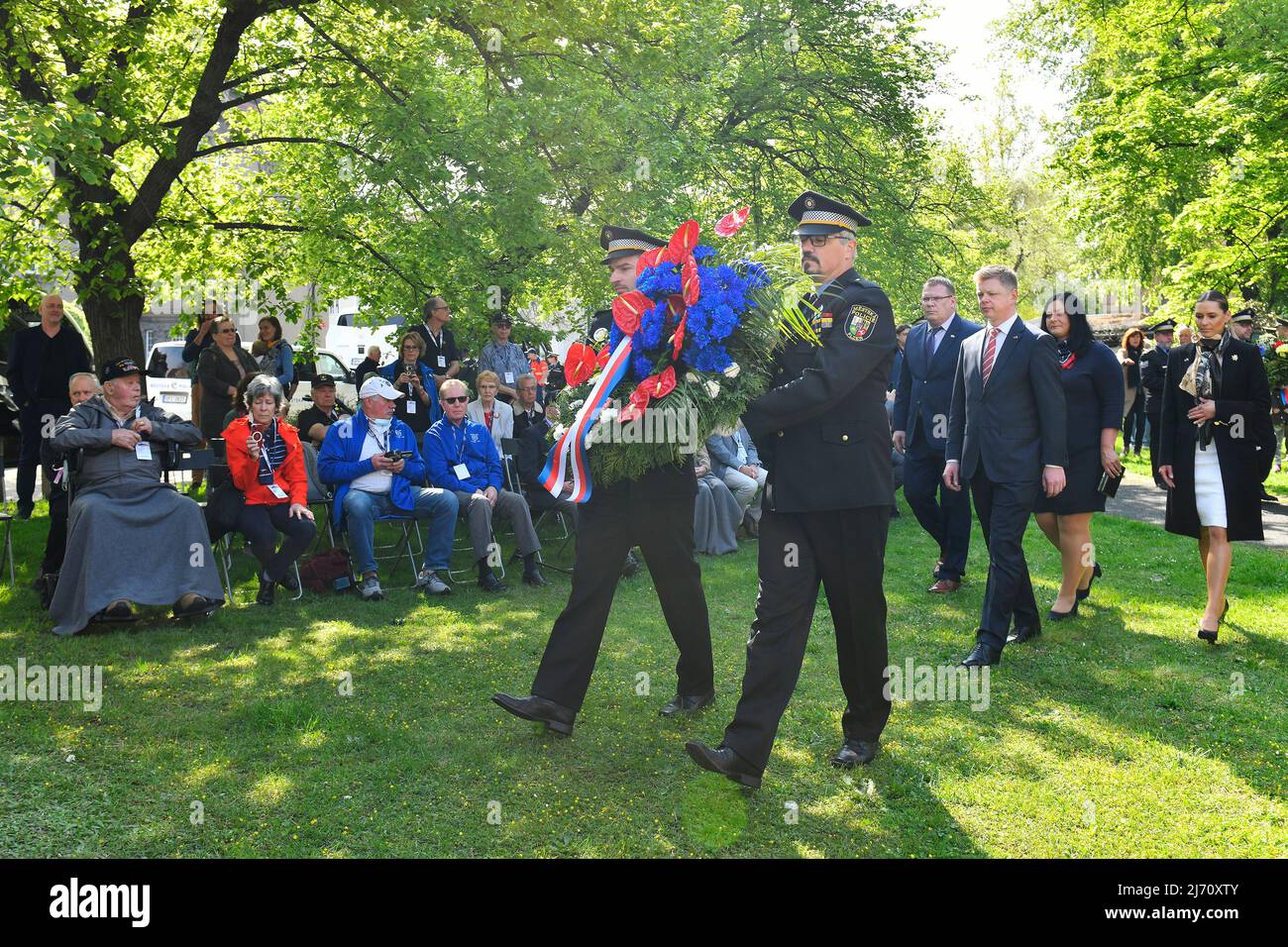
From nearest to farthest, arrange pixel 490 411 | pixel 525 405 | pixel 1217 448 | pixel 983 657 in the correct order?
pixel 983 657
pixel 1217 448
pixel 490 411
pixel 525 405

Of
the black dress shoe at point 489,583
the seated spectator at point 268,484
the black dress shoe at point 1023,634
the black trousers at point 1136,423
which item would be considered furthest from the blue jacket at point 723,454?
the black trousers at point 1136,423

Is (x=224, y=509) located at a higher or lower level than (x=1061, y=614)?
higher

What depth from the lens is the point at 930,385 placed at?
9086mm

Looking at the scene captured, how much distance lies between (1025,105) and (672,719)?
43.9 m

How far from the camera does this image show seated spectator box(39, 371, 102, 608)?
8.20 m

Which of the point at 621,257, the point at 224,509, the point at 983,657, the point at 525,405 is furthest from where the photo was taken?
the point at 525,405

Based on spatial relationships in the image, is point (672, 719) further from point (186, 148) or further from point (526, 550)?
point (186, 148)

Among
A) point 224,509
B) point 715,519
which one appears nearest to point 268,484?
point 224,509

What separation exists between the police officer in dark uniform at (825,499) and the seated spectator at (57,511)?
5756 millimetres

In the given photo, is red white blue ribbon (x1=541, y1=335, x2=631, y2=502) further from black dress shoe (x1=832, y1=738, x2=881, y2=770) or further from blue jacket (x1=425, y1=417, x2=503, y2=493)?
blue jacket (x1=425, y1=417, x2=503, y2=493)

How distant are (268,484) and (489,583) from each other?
196 cm

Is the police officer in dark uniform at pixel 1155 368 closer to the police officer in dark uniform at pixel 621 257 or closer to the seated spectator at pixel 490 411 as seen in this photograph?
the seated spectator at pixel 490 411

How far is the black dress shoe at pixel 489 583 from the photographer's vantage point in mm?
9281

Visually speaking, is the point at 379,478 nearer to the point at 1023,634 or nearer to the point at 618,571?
the point at 618,571
